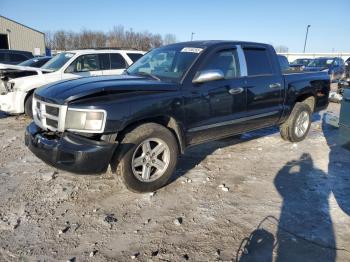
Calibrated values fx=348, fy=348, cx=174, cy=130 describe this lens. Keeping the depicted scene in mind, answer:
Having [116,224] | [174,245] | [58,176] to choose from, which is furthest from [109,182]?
[174,245]

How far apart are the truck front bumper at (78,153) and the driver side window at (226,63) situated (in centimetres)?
186

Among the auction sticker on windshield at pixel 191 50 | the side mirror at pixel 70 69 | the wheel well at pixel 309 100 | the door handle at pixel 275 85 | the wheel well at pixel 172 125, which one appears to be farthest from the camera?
the side mirror at pixel 70 69

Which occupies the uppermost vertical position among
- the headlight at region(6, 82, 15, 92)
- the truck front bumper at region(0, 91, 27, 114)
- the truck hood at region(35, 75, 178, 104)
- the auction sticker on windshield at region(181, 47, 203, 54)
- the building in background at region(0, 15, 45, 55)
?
the building in background at region(0, 15, 45, 55)

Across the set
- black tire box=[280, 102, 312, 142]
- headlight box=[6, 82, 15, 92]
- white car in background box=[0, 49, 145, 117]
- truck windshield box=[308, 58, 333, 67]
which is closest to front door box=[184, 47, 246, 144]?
black tire box=[280, 102, 312, 142]

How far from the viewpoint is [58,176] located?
4.89m

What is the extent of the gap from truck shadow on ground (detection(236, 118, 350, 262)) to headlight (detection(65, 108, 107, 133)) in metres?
1.91

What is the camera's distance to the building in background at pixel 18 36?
35.2 metres

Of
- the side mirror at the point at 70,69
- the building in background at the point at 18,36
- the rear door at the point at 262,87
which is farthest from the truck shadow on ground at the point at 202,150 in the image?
the building in background at the point at 18,36

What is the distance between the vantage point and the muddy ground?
3.17m

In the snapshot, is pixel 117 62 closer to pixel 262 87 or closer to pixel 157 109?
pixel 262 87

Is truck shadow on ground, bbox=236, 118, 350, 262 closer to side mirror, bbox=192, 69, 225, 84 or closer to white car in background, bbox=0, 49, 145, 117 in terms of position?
side mirror, bbox=192, 69, 225, 84

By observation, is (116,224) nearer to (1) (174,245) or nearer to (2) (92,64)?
(1) (174,245)

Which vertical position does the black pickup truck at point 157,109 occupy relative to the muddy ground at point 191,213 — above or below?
above

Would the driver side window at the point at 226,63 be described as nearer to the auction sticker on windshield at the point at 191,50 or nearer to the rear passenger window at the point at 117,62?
the auction sticker on windshield at the point at 191,50
